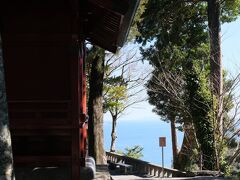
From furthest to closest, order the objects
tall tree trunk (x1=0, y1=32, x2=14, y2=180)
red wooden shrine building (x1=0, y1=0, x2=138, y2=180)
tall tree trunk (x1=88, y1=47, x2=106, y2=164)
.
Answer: tall tree trunk (x1=88, y1=47, x2=106, y2=164), red wooden shrine building (x1=0, y1=0, x2=138, y2=180), tall tree trunk (x1=0, y1=32, x2=14, y2=180)

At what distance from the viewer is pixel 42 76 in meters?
8.78

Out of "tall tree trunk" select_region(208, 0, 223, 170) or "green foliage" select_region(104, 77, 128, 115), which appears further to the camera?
"green foliage" select_region(104, 77, 128, 115)

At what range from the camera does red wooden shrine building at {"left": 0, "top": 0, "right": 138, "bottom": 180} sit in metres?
8.29

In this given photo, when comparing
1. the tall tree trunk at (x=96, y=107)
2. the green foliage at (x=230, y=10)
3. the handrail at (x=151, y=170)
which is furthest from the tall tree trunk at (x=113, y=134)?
the tall tree trunk at (x=96, y=107)

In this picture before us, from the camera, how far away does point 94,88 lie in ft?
65.0

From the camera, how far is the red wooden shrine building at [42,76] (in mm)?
8289

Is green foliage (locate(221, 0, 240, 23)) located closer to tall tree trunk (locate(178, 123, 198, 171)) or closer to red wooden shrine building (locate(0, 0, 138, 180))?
tall tree trunk (locate(178, 123, 198, 171))

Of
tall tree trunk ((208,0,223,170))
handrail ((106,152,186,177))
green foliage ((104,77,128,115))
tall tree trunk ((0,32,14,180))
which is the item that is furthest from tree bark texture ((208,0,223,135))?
tall tree trunk ((0,32,14,180))

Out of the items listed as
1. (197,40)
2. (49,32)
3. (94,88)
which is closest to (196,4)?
(197,40)

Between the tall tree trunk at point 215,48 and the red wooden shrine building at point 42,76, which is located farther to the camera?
the tall tree trunk at point 215,48

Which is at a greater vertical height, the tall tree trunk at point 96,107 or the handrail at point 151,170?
the tall tree trunk at point 96,107

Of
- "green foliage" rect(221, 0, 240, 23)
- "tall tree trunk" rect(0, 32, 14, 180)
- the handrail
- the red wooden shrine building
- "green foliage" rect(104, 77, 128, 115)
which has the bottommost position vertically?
the handrail

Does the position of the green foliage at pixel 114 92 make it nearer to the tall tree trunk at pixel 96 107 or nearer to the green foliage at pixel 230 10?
the green foliage at pixel 230 10

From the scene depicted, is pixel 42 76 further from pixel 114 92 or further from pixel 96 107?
pixel 114 92
